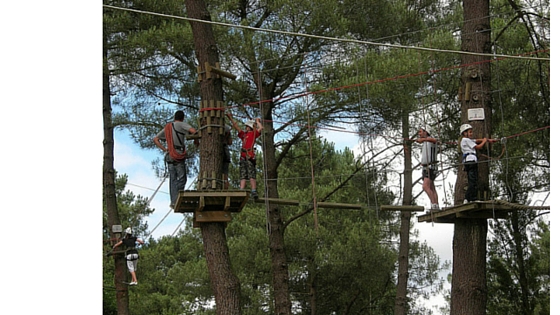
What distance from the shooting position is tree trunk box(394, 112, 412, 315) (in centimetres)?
1410

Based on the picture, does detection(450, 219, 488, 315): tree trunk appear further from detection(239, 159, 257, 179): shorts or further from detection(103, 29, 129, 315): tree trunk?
detection(103, 29, 129, 315): tree trunk

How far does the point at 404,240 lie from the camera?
14.5m

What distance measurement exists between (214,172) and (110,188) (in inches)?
186

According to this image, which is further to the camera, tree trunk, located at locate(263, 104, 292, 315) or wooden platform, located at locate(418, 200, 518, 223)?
tree trunk, located at locate(263, 104, 292, 315)

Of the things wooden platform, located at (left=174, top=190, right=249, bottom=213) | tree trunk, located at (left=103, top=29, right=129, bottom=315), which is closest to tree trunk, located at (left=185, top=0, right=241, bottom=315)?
wooden platform, located at (left=174, top=190, right=249, bottom=213)

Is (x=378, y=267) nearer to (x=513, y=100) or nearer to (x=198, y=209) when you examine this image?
(x=513, y=100)

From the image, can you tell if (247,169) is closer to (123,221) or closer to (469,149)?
(469,149)

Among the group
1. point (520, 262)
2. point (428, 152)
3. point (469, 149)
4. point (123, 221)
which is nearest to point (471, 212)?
point (469, 149)

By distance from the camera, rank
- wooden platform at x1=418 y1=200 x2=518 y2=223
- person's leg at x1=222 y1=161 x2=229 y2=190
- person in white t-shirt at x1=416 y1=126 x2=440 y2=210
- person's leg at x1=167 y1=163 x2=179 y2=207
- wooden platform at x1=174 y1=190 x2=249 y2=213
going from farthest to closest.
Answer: person in white t-shirt at x1=416 y1=126 x2=440 y2=210, person's leg at x1=167 y1=163 x2=179 y2=207, person's leg at x1=222 y1=161 x2=229 y2=190, wooden platform at x1=418 y1=200 x2=518 y2=223, wooden platform at x1=174 y1=190 x2=249 y2=213

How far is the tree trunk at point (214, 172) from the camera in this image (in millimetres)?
8445

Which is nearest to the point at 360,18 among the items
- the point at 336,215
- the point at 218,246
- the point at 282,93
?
the point at 282,93

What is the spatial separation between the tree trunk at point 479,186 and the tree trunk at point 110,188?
5.57 meters

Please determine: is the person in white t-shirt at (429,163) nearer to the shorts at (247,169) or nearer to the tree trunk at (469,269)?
the tree trunk at (469,269)

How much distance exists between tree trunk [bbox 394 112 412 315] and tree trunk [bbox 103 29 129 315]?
462 cm
